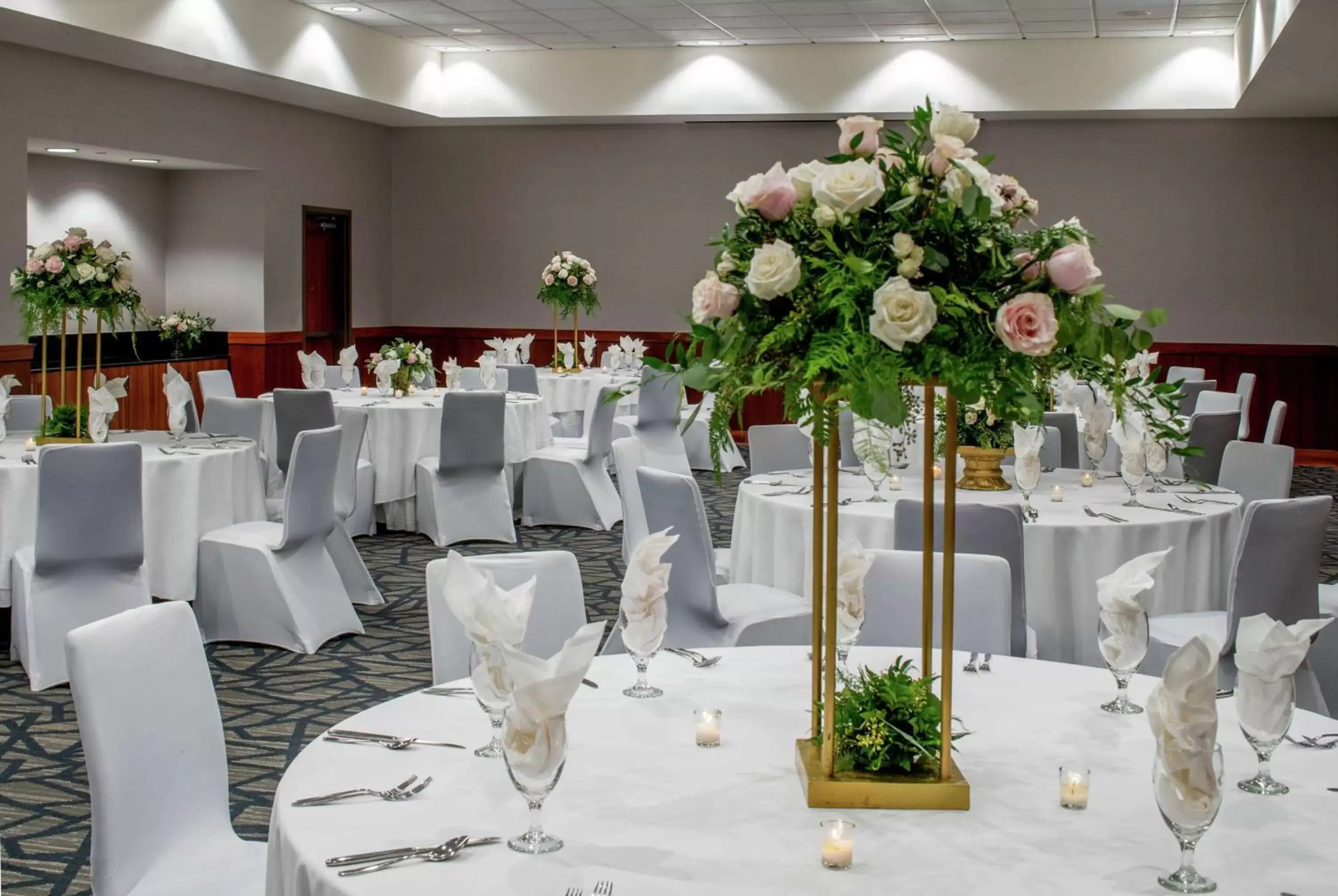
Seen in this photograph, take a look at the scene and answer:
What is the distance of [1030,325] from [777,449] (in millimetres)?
4842

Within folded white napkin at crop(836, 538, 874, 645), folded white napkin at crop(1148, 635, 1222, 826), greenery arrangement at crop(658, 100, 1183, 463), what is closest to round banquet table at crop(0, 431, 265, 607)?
folded white napkin at crop(836, 538, 874, 645)

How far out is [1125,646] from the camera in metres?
2.62

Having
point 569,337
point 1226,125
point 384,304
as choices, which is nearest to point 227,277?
point 384,304

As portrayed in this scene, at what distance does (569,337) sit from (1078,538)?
1060 centimetres

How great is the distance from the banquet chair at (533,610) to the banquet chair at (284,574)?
107 inches

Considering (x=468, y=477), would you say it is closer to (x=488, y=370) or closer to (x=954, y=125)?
(x=488, y=370)

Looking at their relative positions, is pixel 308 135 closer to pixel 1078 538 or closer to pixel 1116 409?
pixel 1078 538

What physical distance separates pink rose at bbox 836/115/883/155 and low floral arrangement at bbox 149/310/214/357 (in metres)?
11.3

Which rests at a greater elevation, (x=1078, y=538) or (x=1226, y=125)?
(x=1226, y=125)

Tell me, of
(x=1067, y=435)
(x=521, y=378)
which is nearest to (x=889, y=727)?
→ (x=1067, y=435)

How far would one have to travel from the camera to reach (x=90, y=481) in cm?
538

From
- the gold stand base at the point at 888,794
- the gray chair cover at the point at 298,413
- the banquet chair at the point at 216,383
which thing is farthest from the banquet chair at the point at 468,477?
the gold stand base at the point at 888,794

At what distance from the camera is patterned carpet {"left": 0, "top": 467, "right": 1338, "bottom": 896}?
3957mm

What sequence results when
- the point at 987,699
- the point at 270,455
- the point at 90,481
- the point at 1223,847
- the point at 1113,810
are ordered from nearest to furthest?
the point at 1223,847 → the point at 1113,810 → the point at 987,699 → the point at 90,481 → the point at 270,455
